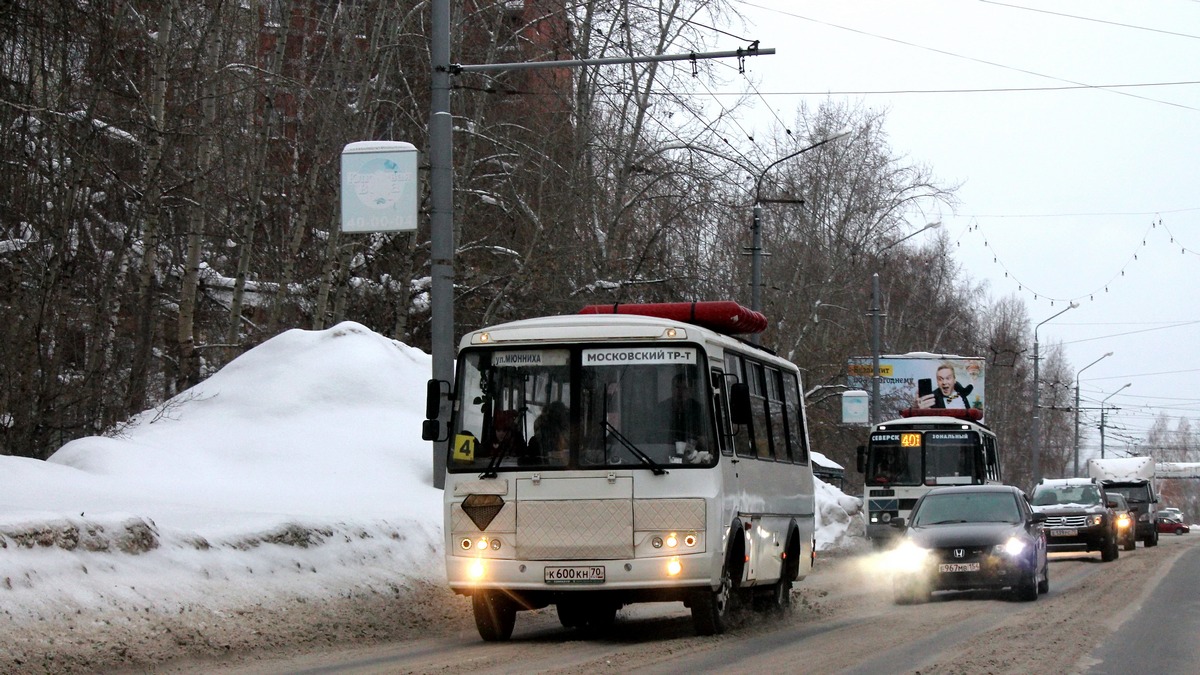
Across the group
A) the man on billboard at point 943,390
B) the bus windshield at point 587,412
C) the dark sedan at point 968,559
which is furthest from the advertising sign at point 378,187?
the man on billboard at point 943,390

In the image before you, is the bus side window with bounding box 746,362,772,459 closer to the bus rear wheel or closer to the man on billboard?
the bus rear wheel

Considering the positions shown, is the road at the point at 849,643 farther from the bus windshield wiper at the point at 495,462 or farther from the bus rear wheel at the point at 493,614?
the bus windshield wiper at the point at 495,462

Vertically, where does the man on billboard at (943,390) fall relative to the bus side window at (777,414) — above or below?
above

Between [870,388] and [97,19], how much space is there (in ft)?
163

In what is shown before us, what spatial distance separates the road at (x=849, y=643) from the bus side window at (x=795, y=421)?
5.98 feet

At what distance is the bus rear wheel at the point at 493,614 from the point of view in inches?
524

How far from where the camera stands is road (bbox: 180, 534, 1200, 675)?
11.0 metres

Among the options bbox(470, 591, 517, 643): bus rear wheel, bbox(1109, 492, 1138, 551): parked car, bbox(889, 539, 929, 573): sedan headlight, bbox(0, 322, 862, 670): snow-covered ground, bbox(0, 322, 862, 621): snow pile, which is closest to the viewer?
bbox(0, 322, 862, 670): snow-covered ground

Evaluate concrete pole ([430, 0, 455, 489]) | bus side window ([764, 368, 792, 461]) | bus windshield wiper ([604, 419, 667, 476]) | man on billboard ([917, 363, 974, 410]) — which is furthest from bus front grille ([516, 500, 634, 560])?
man on billboard ([917, 363, 974, 410])

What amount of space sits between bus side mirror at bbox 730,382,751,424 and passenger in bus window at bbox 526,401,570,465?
1.54m

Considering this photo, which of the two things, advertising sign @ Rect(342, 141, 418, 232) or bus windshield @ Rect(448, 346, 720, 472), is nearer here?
bus windshield @ Rect(448, 346, 720, 472)

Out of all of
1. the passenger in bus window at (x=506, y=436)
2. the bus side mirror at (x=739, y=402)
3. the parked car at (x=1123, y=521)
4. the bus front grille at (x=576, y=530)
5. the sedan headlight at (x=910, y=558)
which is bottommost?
the parked car at (x=1123, y=521)

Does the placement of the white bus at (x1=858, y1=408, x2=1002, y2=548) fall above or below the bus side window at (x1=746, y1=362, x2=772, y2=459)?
below

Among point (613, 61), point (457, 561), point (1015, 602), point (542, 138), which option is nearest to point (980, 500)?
point (1015, 602)
